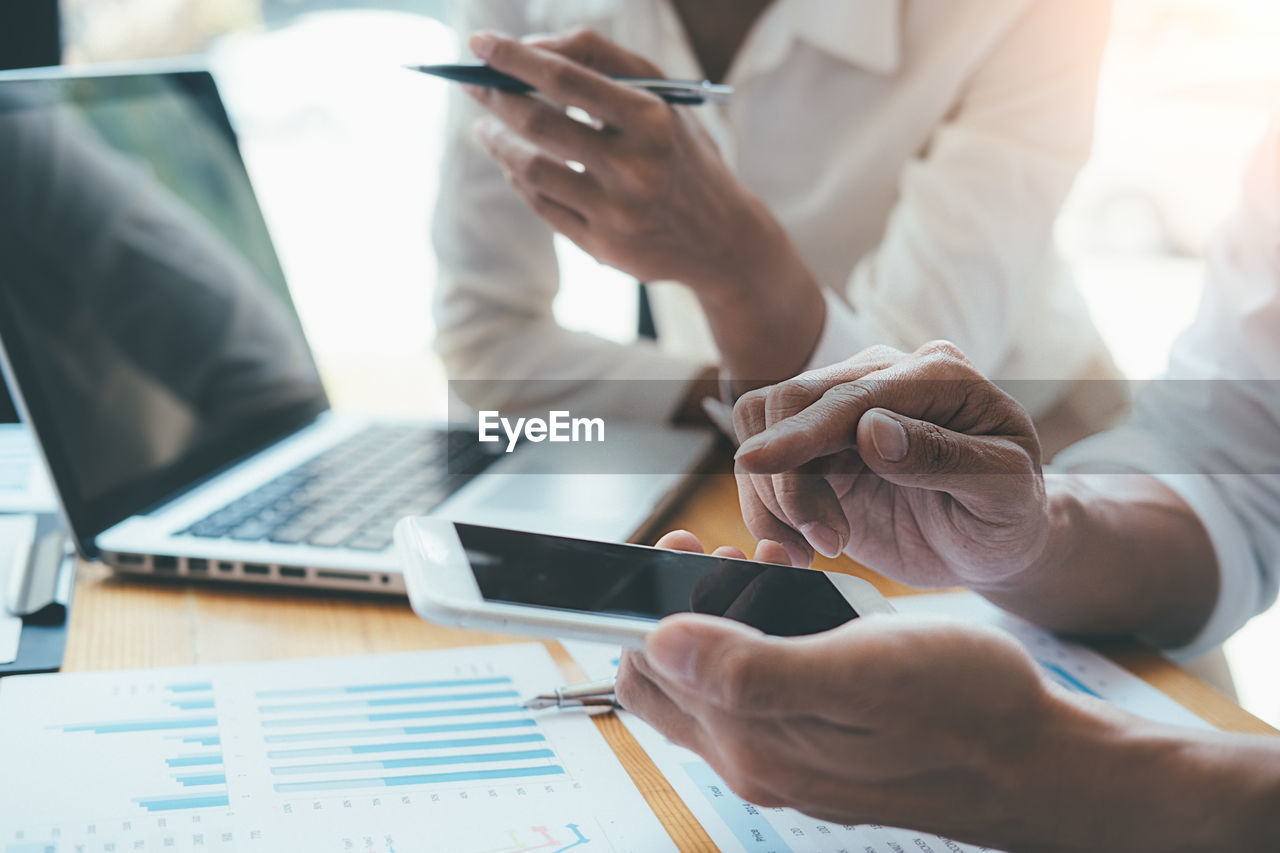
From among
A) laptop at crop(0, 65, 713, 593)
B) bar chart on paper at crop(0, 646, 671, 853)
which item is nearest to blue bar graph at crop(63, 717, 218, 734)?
bar chart on paper at crop(0, 646, 671, 853)

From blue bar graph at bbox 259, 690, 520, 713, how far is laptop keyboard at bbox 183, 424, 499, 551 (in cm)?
10

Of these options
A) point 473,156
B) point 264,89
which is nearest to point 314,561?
point 473,156

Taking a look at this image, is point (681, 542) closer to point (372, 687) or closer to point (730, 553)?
point (730, 553)

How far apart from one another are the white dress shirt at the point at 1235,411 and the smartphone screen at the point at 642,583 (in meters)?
0.26

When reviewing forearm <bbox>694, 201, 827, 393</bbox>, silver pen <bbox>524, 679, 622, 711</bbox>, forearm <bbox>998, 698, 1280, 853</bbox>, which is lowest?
silver pen <bbox>524, 679, 622, 711</bbox>

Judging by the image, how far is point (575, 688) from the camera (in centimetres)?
38

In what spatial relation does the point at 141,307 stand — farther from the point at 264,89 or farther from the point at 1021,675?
the point at 1021,675

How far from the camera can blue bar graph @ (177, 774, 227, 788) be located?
1.01 ft

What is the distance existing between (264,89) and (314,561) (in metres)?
0.51

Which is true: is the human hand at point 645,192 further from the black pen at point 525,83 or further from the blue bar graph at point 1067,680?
the blue bar graph at point 1067,680

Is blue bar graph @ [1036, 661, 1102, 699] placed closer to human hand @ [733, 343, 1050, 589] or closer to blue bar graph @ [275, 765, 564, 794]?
human hand @ [733, 343, 1050, 589]

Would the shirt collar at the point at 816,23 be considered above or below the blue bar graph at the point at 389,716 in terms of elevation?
above

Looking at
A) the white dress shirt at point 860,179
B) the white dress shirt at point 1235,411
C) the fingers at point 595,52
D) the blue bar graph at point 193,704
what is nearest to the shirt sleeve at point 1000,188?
the white dress shirt at point 860,179

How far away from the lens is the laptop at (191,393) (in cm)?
46
